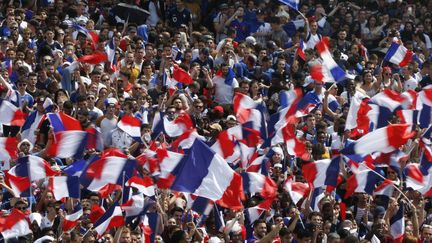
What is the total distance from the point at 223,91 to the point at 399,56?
359cm

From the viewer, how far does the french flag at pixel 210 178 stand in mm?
17984

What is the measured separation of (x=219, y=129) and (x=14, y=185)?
4.40 metres

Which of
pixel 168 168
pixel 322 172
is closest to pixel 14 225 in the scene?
pixel 168 168

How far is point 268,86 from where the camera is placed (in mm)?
25906

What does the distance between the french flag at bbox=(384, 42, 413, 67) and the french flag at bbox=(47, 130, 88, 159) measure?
869 cm

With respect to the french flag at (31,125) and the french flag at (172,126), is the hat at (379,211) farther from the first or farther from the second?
the french flag at (31,125)

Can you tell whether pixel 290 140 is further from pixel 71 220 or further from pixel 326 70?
pixel 71 220

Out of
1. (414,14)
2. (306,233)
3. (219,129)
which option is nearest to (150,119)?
(219,129)

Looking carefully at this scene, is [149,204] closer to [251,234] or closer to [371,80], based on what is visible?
[251,234]

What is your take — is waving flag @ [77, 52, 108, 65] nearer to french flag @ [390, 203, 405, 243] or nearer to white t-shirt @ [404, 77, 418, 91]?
white t-shirt @ [404, 77, 418, 91]

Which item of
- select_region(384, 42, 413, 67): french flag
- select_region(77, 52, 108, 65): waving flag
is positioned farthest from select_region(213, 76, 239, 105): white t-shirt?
select_region(384, 42, 413, 67): french flag

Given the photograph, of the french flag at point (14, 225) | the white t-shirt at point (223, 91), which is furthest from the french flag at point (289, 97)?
the french flag at point (14, 225)

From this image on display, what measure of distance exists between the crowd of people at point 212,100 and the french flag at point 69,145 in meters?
0.05

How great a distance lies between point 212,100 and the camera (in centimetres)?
2533
